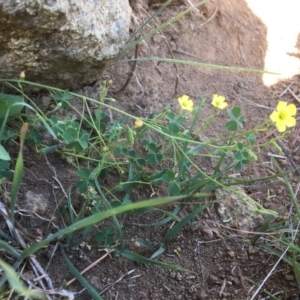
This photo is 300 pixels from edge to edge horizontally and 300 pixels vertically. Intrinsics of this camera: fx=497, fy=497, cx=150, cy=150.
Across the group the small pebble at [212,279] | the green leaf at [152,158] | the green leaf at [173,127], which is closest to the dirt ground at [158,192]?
the small pebble at [212,279]

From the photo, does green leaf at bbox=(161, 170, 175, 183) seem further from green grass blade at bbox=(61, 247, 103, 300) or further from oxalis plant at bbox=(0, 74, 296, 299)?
green grass blade at bbox=(61, 247, 103, 300)

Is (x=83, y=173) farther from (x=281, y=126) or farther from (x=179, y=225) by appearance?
(x=281, y=126)

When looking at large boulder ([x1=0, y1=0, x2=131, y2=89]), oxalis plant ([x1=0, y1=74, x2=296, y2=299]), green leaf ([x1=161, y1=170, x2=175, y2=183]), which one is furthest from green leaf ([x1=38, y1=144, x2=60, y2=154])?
green leaf ([x1=161, y1=170, x2=175, y2=183])

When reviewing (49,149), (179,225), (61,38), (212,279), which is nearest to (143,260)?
(179,225)

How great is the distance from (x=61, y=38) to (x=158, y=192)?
25.3 inches

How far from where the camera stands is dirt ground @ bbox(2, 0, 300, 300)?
5.38 feet

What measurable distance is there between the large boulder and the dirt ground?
0.62ft

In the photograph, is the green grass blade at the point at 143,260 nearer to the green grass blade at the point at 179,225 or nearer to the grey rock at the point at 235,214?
the green grass blade at the point at 179,225

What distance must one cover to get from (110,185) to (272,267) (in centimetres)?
64

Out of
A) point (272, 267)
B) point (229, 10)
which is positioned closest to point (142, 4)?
point (229, 10)

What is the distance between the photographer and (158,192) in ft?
5.97

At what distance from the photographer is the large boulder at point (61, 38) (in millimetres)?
1572

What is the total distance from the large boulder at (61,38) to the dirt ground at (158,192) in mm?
190

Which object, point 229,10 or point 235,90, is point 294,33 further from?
point 235,90
